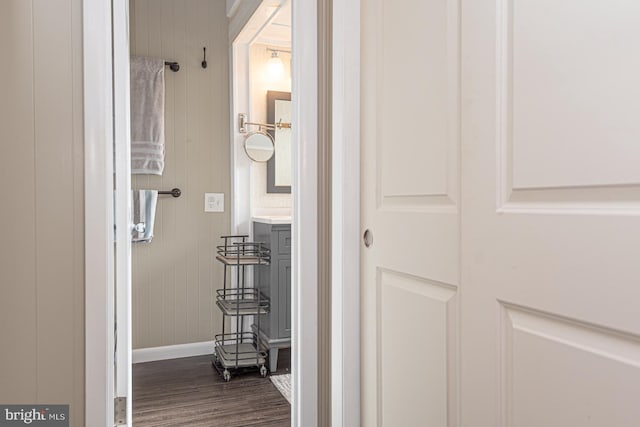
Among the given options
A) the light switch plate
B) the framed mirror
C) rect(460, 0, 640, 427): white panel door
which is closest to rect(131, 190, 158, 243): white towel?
the light switch plate

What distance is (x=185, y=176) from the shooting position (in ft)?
10.3

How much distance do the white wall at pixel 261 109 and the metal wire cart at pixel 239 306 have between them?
0.28 meters

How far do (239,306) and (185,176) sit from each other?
0.96 metres

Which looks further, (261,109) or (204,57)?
(261,109)

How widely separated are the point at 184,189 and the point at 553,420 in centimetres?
271

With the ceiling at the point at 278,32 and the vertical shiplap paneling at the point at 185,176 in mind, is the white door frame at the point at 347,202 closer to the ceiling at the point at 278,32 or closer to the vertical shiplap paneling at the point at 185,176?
the ceiling at the point at 278,32

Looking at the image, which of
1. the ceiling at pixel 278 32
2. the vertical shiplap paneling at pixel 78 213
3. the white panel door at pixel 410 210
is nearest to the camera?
the white panel door at pixel 410 210

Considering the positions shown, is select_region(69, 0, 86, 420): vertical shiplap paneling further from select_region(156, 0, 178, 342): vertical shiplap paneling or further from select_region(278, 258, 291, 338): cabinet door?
select_region(156, 0, 178, 342): vertical shiplap paneling

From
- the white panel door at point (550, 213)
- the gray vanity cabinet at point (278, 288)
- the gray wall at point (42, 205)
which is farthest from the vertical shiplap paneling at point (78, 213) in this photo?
the gray vanity cabinet at point (278, 288)

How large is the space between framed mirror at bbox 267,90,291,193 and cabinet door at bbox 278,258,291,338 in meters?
0.70

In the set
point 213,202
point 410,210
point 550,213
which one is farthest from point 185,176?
point 550,213

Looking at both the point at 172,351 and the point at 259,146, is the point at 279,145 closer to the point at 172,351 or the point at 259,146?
the point at 259,146

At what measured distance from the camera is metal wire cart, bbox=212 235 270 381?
9.32ft

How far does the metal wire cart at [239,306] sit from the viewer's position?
2839 mm
